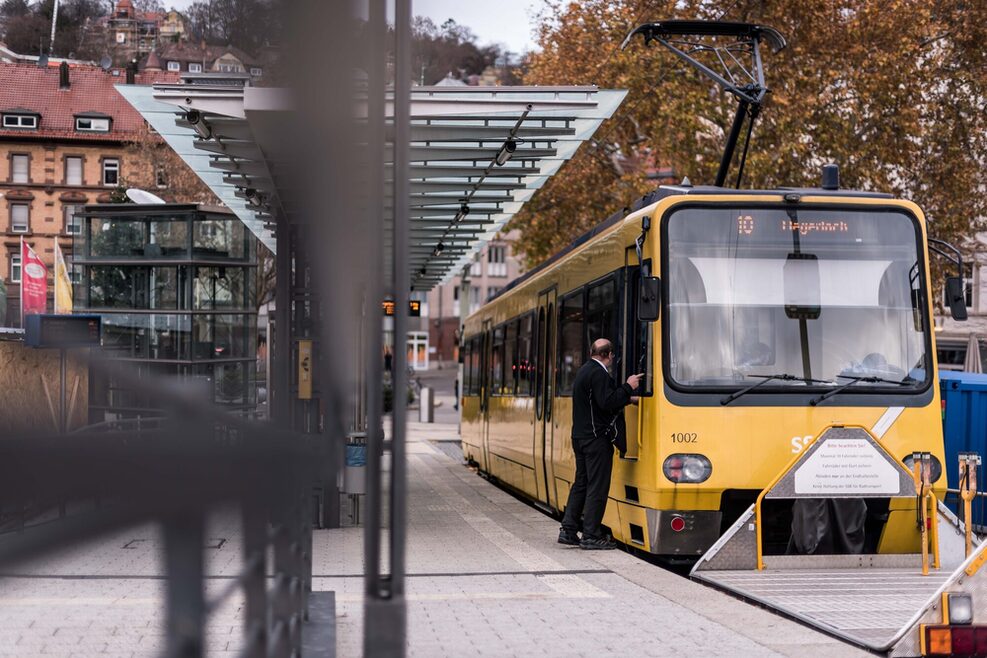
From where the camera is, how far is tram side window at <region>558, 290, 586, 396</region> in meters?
13.4

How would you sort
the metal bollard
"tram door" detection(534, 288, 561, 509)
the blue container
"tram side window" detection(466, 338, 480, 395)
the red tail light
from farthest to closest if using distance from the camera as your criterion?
the metal bollard < "tram side window" detection(466, 338, 480, 395) < the blue container < "tram door" detection(534, 288, 561, 509) < the red tail light

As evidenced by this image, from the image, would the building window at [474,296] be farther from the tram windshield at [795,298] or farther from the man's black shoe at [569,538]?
the tram windshield at [795,298]

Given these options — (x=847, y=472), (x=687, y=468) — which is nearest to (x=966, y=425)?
(x=847, y=472)

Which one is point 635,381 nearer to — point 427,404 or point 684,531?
point 684,531

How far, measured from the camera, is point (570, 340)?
13961 mm

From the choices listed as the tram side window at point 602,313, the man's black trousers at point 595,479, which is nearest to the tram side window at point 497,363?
the tram side window at point 602,313

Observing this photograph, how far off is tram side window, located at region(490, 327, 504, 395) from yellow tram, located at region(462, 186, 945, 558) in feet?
28.8

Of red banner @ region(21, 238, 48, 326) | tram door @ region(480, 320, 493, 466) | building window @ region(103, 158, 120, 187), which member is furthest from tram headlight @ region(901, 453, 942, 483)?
tram door @ region(480, 320, 493, 466)

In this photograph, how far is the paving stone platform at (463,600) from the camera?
1.73 meters

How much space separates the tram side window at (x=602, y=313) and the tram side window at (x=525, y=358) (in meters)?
3.53

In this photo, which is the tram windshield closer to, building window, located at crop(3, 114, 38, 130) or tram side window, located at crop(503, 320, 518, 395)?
tram side window, located at crop(503, 320, 518, 395)

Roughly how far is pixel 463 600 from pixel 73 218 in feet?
17.8

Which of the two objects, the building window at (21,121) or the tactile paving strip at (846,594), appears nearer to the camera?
the building window at (21,121)

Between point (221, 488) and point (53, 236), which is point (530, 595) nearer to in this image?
point (53, 236)
